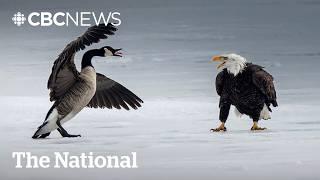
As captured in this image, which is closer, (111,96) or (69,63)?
(69,63)

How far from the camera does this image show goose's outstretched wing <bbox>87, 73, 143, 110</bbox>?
22.3 ft

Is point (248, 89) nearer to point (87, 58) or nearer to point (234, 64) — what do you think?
point (234, 64)

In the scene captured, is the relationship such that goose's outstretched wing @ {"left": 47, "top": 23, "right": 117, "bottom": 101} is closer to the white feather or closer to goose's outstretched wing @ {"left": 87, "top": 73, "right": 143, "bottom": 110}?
goose's outstretched wing @ {"left": 87, "top": 73, "right": 143, "bottom": 110}

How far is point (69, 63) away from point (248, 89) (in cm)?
115

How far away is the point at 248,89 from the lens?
6.58 meters

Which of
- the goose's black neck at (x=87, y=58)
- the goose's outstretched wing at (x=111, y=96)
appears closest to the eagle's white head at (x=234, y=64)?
the goose's outstretched wing at (x=111, y=96)

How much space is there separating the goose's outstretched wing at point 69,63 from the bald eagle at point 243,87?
2.81ft

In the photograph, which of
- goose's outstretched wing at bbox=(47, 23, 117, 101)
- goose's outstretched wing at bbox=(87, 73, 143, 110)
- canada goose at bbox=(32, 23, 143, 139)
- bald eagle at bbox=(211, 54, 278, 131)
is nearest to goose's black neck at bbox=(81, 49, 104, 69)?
canada goose at bbox=(32, 23, 143, 139)

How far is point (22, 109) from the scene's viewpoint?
6980 millimetres

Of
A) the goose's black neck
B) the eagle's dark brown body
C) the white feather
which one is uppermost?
the goose's black neck

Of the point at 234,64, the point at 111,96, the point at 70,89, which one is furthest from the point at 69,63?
the point at 234,64

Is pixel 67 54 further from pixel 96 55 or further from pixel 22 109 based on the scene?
pixel 22 109

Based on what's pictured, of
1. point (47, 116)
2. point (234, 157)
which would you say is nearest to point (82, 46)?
point (47, 116)

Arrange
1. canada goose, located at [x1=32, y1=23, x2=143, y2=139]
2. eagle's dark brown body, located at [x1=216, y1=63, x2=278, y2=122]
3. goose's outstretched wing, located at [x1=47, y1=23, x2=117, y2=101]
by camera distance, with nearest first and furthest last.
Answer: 1. goose's outstretched wing, located at [x1=47, y1=23, x2=117, y2=101]
2. canada goose, located at [x1=32, y1=23, x2=143, y2=139]
3. eagle's dark brown body, located at [x1=216, y1=63, x2=278, y2=122]
